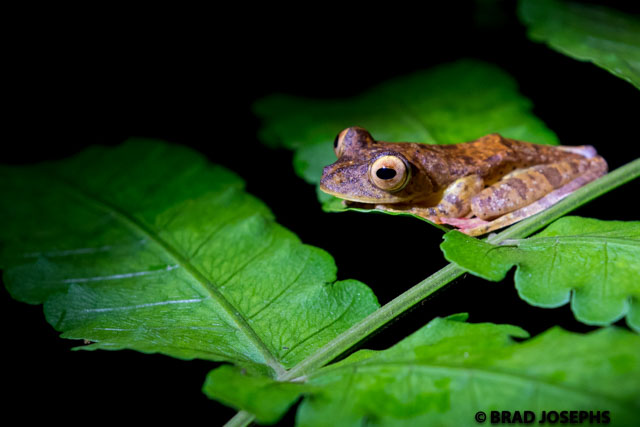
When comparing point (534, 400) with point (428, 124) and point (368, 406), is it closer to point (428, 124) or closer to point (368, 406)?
point (368, 406)

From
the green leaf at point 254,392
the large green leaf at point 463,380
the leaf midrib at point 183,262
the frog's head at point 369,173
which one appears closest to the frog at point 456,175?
the frog's head at point 369,173

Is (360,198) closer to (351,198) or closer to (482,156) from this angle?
(351,198)

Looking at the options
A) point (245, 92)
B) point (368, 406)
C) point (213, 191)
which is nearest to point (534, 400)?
point (368, 406)

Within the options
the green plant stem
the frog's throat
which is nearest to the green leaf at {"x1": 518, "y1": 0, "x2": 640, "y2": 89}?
the green plant stem

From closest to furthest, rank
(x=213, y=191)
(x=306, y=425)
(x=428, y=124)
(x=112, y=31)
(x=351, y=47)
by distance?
(x=306, y=425) < (x=213, y=191) < (x=428, y=124) < (x=112, y=31) < (x=351, y=47)

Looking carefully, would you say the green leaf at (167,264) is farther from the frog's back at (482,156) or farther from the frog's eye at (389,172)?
the frog's back at (482,156)

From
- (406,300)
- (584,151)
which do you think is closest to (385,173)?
(406,300)
